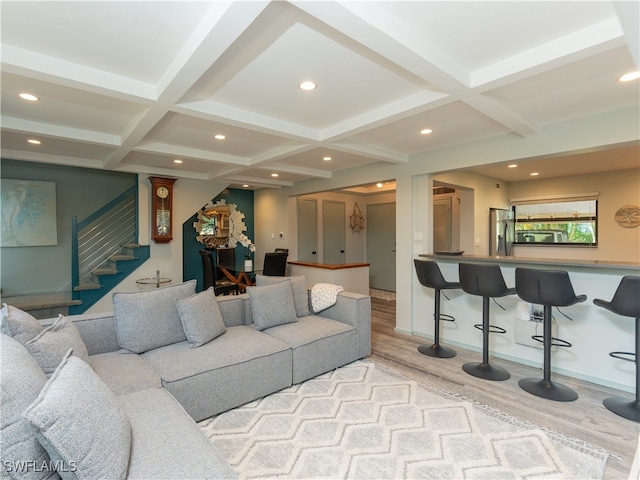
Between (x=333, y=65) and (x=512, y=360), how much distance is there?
11.1ft

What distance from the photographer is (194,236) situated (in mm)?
6578

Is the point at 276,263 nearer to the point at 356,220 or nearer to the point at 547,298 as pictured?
the point at 356,220

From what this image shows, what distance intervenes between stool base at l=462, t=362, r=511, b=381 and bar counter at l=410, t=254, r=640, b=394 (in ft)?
1.45

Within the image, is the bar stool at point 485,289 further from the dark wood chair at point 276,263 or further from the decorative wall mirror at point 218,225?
the decorative wall mirror at point 218,225

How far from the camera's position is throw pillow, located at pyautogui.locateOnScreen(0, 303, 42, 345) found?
1.78m

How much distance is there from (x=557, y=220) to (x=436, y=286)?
399 centimetres

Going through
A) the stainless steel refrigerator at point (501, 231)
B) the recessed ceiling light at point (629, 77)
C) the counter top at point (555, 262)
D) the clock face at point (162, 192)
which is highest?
the recessed ceiling light at point (629, 77)

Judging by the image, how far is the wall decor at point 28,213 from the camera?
496cm

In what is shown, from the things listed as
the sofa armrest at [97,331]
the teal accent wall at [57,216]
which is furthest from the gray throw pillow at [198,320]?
the teal accent wall at [57,216]

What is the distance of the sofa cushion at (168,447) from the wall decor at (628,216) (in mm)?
6688

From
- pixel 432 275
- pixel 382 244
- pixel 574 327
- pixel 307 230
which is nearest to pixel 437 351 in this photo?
pixel 432 275

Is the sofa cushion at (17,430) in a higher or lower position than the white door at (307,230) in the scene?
lower

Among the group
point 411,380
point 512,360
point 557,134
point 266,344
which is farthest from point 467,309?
point 266,344

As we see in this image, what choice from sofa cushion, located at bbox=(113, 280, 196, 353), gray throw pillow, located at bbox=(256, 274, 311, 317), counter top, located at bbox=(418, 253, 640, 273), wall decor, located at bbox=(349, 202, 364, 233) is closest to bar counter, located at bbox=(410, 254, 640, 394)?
counter top, located at bbox=(418, 253, 640, 273)
